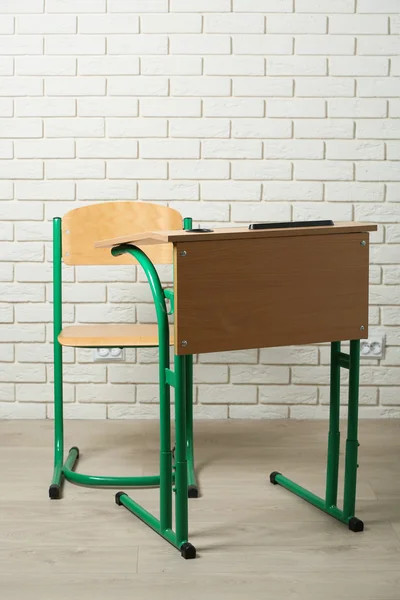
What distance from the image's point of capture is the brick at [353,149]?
334cm

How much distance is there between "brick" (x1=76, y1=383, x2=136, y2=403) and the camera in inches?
134

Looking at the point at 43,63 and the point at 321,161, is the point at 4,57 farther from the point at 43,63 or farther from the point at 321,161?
the point at 321,161

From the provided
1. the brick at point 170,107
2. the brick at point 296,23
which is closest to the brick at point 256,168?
the brick at point 170,107

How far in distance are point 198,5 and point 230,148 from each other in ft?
1.76

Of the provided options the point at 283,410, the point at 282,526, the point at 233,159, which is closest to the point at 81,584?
the point at 282,526

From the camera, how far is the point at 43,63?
10.7 ft

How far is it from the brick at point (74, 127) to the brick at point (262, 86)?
53 cm

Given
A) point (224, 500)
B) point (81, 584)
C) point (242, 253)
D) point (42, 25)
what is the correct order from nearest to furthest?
point (81, 584), point (242, 253), point (224, 500), point (42, 25)

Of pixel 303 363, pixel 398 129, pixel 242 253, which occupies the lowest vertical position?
pixel 303 363

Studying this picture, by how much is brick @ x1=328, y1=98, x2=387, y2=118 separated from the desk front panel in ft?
3.90

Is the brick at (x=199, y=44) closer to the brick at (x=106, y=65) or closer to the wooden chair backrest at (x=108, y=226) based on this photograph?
the brick at (x=106, y=65)

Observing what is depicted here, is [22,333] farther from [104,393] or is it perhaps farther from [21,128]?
[21,128]

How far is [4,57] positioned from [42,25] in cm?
18

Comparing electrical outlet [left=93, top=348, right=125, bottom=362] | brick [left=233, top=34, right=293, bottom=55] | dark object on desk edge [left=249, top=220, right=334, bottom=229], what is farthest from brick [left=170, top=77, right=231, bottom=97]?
dark object on desk edge [left=249, top=220, right=334, bottom=229]
